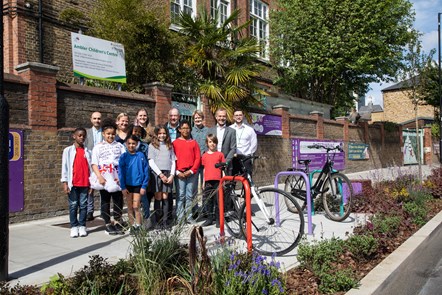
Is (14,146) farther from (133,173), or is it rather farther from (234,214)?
(234,214)

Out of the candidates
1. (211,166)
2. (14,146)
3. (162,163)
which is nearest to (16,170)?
A: (14,146)

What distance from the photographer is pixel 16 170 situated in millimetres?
7160

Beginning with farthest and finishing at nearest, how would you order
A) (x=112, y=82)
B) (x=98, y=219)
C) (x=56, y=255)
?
(x=112, y=82)
(x=98, y=219)
(x=56, y=255)

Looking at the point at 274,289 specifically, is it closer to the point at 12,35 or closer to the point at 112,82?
the point at 112,82

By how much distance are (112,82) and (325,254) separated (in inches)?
301

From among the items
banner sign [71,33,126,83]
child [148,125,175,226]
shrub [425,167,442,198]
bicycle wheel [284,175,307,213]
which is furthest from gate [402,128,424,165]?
child [148,125,175,226]

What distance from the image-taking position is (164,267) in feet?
11.8

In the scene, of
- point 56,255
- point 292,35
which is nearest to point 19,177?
point 56,255

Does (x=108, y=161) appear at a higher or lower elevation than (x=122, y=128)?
lower

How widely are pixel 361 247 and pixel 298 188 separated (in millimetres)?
2723

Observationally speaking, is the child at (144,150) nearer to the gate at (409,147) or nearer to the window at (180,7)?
the window at (180,7)

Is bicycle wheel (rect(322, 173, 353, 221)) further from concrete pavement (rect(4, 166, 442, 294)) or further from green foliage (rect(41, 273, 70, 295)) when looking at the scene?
green foliage (rect(41, 273, 70, 295))

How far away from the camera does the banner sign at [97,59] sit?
881 cm

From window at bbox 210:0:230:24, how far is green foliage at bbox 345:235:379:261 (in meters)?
15.7
